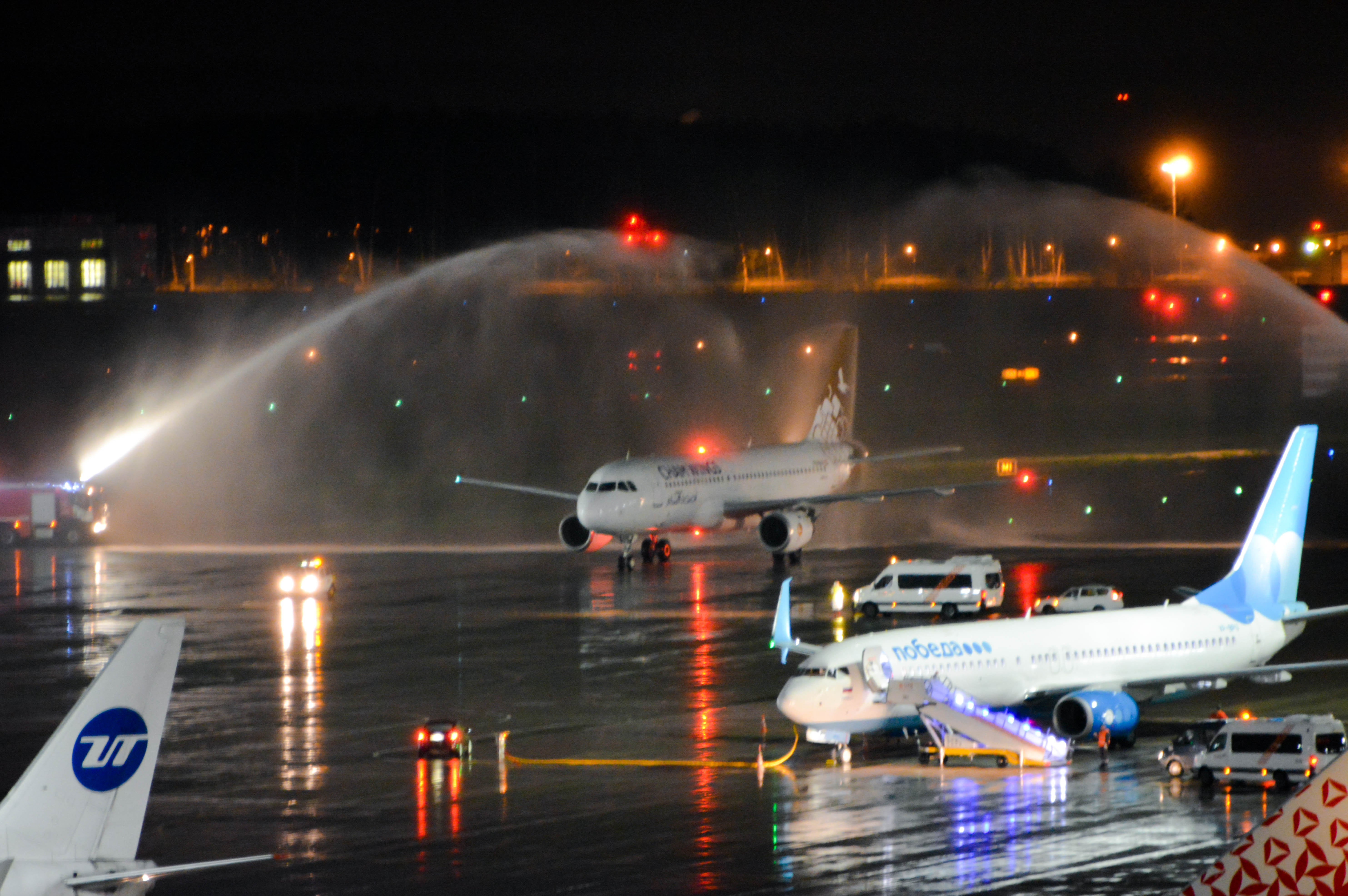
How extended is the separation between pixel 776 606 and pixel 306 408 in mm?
83958

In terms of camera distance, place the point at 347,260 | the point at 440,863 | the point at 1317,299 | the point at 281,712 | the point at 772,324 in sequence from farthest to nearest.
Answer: the point at 347,260
the point at 772,324
the point at 1317,299
the point at 281,712
the point at 440,863

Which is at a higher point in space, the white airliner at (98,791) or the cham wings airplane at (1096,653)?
the white airliner at (98,791)

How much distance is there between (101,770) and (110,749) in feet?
0.73

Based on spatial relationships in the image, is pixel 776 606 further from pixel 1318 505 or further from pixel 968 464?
pixel 968 464

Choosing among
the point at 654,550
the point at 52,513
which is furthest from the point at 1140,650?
the point at 52,513

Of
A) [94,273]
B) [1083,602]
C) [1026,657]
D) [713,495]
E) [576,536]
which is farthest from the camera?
[94,273]

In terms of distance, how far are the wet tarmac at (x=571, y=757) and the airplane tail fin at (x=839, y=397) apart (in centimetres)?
2083

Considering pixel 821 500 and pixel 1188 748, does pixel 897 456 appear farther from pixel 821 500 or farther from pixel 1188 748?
pixel 1188 748

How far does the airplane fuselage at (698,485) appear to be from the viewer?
71.4m

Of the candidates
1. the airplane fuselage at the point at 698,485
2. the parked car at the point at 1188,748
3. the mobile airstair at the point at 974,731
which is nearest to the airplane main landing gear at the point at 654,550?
the airplane fuselage at the point at 698,485

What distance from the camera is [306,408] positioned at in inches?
5300

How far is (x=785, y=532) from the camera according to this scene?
72.8 m

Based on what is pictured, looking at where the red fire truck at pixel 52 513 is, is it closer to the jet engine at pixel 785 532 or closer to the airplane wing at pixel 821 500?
the airplane wing at pixel 821 500

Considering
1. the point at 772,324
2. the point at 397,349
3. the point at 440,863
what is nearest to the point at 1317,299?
the point at 772,324
